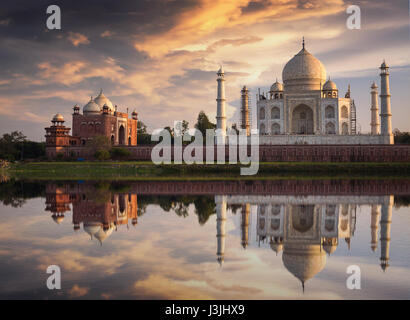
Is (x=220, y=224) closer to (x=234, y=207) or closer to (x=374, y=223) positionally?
(x=234, y=207)

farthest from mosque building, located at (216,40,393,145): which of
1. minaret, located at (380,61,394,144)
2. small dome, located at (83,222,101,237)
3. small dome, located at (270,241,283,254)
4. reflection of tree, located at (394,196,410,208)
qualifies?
small dome, located at (270,241,283,254)

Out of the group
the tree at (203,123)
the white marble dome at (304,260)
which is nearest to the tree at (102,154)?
the tree at (203,123)

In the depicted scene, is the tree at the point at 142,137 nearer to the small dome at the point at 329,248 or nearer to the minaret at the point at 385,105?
the minaret at the point at 385,105

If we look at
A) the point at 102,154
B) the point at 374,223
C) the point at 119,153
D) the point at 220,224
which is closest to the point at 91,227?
the point at 220,224

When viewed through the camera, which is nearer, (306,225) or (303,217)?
(306,225)

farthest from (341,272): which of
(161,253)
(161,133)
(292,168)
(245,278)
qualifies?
(161,133)
